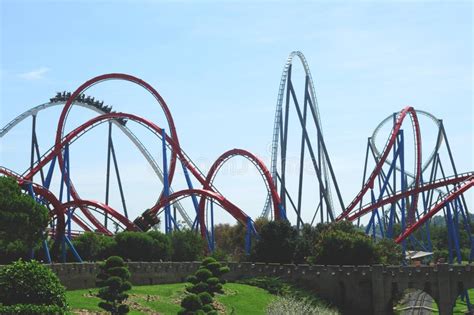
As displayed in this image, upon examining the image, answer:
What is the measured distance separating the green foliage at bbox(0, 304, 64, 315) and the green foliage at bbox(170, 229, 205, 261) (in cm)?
3770

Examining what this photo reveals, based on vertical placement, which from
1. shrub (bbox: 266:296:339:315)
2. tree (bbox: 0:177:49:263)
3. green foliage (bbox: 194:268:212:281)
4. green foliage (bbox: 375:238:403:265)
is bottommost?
shrub (bbox: 266:296:339:315)

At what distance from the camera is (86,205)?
6431 centimetres

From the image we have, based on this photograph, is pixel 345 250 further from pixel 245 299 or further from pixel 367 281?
pixel 245 299

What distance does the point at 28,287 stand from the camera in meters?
28.0

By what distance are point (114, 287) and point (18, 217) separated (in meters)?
10.1

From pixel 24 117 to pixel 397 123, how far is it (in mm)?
33168

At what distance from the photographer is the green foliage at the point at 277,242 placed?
62469 millimetres

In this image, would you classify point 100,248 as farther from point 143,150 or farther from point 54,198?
point 143,150

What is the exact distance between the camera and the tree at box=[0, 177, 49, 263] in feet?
150

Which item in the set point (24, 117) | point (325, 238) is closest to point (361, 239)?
point (325, 238)

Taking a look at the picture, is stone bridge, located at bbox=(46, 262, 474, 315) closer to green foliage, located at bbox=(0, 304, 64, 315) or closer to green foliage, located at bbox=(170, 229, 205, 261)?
green foliage, located at bbox=(170, 229, 205, 261)

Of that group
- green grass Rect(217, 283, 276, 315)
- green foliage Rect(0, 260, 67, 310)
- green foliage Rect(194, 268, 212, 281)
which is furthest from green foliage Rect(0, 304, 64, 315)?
green grass Rect(217, 283, 276, 315)

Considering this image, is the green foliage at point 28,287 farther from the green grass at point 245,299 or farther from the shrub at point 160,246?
the shrub at point 160,246

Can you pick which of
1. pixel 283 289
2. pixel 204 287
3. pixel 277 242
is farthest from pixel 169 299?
pixel 277 242
